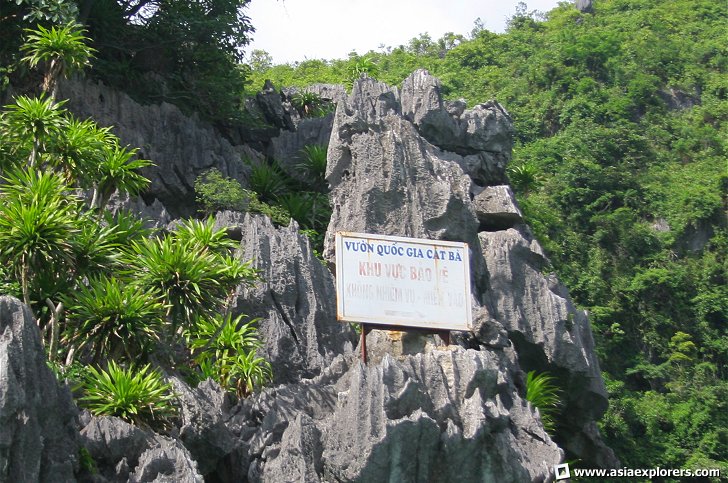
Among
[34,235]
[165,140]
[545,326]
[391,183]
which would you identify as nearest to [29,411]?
[34,235]

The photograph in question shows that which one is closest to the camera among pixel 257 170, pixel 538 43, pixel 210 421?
pixel 210 421

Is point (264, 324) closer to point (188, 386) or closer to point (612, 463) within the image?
point (188, 386)

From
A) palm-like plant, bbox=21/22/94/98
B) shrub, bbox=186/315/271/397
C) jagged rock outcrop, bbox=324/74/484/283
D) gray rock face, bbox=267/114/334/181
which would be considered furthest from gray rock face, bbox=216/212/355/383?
gray rock face, bbox=267/114/334/181

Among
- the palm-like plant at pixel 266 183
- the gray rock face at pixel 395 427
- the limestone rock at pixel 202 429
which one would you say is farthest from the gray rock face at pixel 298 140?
the limestone rock at pixel 202 429

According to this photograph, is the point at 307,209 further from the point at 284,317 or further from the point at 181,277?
the point at 181,277

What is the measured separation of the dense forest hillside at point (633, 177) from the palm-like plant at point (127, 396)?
15.4 meters

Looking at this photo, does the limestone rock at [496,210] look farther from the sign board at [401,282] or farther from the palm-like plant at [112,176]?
the palm-like plant at [112,176]

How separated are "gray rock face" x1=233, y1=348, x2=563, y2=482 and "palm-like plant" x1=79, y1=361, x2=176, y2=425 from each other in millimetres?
1709

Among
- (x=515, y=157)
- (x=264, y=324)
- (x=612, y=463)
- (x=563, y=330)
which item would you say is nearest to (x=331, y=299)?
(x=264, y=324)

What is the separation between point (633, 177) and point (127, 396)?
27.9 metres

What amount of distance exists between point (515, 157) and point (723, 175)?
6.72 meters

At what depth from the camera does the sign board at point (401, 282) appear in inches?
818

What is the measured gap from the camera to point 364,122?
25.7 m

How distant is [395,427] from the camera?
1798 cm
